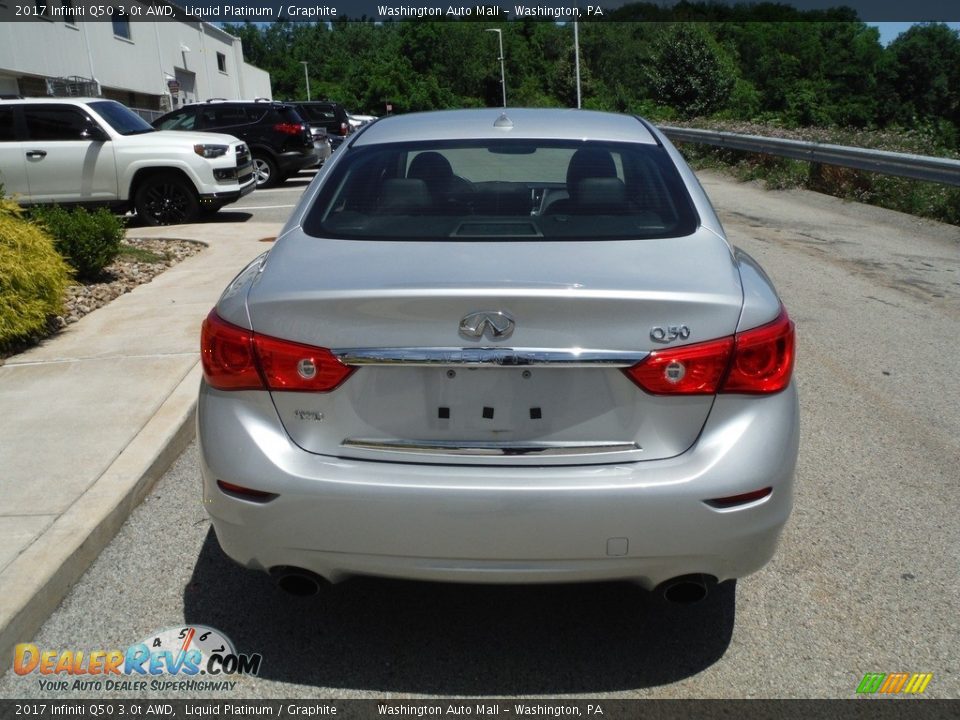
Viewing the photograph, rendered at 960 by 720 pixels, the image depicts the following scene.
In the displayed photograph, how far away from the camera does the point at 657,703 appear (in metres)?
2.88

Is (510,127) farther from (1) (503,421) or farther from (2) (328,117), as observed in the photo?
(2) (328,117)


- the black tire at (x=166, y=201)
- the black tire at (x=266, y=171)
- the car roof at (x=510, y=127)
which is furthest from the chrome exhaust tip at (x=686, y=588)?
the black tire at (x=266, y=171)

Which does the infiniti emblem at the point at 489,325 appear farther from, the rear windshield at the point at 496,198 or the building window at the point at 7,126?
the building window at the point at 7,126

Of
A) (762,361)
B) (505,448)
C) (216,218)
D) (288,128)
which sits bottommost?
(216,218)

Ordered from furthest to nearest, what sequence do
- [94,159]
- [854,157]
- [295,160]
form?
1. [295,160]
2. [854,157]
3. [94,159]

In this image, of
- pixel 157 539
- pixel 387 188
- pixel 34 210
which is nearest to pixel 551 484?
pixel 387 188

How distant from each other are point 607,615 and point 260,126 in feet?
55.9

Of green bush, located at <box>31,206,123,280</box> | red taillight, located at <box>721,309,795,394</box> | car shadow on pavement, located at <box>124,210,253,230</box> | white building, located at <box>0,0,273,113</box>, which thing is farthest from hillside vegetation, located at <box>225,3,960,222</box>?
red taillight, located at <box>721,309,795,394</box>

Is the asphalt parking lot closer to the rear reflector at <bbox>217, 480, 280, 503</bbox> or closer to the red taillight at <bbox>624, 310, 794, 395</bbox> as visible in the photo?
the rear reflector at <bbox>217, 480, 280, 503</bbox>

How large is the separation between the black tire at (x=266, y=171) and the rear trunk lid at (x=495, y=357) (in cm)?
1710

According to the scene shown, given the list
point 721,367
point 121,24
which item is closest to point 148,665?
point 721,367

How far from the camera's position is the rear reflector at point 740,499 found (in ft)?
8.82

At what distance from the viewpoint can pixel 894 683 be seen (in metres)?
2.95

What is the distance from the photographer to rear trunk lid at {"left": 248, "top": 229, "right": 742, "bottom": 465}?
2.63 meters
